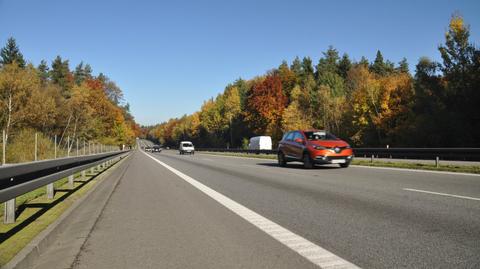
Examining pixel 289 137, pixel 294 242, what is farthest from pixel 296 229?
pixel 289 137

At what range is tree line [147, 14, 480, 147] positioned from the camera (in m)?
38.4

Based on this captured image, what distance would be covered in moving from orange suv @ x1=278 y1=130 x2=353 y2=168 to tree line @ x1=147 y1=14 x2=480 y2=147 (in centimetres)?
2282

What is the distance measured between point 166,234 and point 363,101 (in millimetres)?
54782

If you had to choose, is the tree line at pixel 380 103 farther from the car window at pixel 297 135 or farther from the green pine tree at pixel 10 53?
the green pine tree at pixel 10 53

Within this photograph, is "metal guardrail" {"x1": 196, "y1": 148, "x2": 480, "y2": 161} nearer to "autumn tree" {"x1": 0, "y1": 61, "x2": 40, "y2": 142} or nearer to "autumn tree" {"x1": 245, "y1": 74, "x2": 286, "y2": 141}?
"autumn tree" {"x1": 0, "y1": 61, "x2": 40, "y2": 142}

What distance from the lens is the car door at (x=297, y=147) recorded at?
61.6 ft

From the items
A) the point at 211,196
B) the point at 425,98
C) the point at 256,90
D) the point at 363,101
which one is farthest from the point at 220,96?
the point at 211,196

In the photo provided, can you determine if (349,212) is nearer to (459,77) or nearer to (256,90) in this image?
(459,77)

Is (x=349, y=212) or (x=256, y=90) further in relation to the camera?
(x=256, y=90)

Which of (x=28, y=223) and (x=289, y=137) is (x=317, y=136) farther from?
(x=28, y=223)

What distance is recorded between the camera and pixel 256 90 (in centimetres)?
8412

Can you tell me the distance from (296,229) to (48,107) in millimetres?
36208

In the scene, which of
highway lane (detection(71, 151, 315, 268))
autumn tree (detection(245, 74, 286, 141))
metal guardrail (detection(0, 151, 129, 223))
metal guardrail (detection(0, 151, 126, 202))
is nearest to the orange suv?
highway lane (detection(71, 151, 315, 268))

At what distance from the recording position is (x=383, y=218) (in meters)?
6.50
